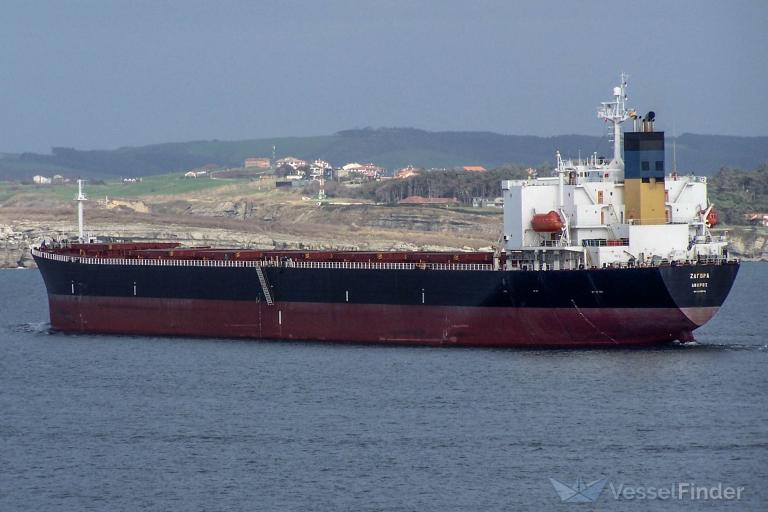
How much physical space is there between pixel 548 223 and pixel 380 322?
6.54 metres

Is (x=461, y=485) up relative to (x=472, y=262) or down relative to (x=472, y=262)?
down

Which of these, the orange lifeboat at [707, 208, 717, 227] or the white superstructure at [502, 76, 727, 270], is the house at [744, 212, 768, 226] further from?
the orange lifeboat at [707, 208, 717, 227]

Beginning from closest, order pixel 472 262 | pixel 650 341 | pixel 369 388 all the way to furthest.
Result: pixel 369 388, pixel 650 341, pixel 472 262

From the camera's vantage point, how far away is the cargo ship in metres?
44.2

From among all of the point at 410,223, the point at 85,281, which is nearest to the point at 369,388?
the point at 85,281

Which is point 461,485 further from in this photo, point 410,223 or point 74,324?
point 410,223

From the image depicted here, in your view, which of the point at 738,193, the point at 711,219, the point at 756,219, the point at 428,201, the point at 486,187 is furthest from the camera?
the point at 486,187

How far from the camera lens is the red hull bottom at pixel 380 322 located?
4441cm

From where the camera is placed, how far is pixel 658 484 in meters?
29.0

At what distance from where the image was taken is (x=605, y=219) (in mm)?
46438

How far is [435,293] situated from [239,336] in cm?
817

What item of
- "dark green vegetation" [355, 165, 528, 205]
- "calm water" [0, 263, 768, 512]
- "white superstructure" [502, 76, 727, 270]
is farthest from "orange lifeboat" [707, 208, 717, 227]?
"dark green vegetation" [355, 165, 528, 205]

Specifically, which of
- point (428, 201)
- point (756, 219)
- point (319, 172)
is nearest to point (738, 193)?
point (756, 219)

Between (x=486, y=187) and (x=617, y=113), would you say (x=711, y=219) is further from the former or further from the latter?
(x=486, y=187)
